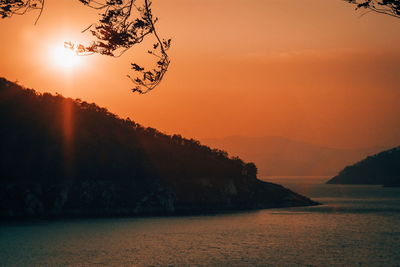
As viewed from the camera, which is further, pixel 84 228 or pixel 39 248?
pixel 84 228

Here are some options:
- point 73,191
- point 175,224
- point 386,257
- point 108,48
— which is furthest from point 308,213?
point 108,48

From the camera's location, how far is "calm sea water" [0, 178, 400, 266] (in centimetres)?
8856

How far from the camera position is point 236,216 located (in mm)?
179125

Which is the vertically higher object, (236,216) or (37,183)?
(37,183)

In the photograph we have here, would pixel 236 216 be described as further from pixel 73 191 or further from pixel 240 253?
pixel 240 253

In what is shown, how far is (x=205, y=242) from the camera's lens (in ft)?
369

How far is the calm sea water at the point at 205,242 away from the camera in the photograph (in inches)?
3487

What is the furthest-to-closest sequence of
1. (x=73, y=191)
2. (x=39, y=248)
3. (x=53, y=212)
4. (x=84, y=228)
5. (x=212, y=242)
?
(x=73, y=191) → (x=53, y=212) → (x=84, y=228) → (x=212, y=242) → (x=39, y=248)

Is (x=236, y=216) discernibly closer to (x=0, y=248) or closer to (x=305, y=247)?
(x=305, y=247)

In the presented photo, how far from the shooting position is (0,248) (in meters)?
104

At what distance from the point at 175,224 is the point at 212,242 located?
40.7 meters

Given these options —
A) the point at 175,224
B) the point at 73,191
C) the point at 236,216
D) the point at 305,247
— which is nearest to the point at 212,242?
the point at 305,247

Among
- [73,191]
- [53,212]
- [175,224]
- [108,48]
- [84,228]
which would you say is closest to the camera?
[108,48]

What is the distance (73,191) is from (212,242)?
83.0m
